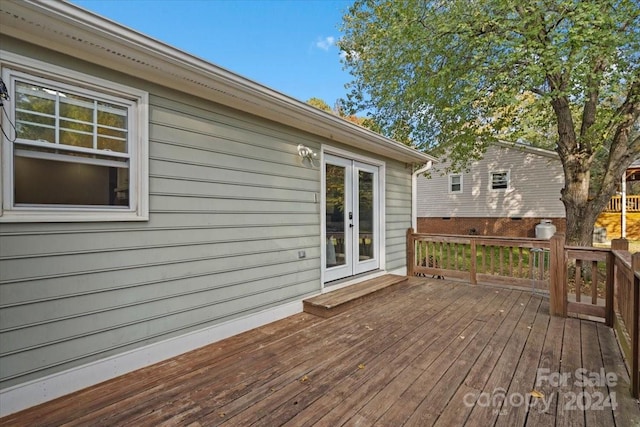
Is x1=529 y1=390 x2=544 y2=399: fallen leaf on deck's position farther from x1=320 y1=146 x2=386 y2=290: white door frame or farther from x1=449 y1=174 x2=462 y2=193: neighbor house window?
x1=449 y1=174 x2=462 y2=193: neighbor house window

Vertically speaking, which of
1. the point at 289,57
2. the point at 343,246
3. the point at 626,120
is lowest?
the point at 343,246

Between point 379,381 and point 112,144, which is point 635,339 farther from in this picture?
point 112,144

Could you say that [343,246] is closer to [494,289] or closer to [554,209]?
[494,289]

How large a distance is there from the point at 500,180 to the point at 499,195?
2.04 feet

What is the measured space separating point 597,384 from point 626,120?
231 inches

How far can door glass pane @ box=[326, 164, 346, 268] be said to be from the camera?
4.50 m

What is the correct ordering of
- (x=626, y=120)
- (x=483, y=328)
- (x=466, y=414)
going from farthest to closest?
(x=626, y=120), (x=483, y=328), (x=466, y=414)

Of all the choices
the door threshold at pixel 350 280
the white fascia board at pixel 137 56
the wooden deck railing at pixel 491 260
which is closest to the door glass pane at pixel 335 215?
the door threshold at pixel 350 280

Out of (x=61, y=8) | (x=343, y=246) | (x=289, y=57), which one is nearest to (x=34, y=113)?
(x=61, y=8)

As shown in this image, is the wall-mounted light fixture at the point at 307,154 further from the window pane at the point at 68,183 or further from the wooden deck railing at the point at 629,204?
the wooden deck railing at the point at 629,204

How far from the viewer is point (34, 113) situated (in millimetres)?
2045

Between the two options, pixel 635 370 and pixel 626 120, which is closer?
pixel 635 370

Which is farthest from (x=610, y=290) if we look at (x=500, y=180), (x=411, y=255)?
(x=500, y=180)

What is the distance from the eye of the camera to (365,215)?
520cm
